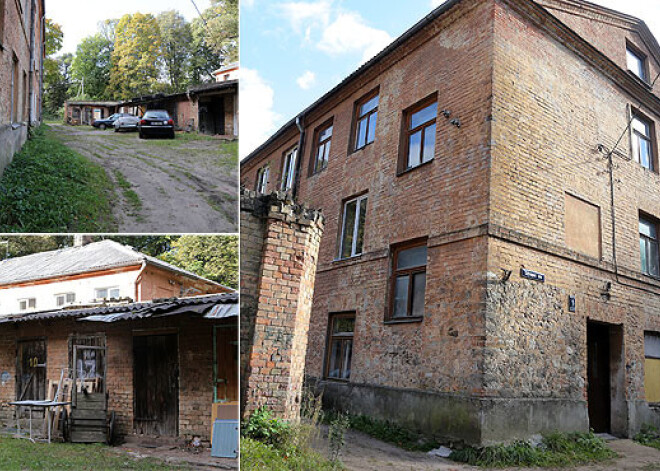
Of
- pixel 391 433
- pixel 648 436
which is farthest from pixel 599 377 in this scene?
pixel 391 433

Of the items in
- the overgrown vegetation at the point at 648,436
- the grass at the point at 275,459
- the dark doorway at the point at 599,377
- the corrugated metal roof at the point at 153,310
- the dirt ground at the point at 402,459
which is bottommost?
the dirt ground at the point at 402,459

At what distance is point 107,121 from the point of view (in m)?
4.67

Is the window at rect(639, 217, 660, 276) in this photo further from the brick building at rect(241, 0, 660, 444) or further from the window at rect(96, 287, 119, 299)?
the window at rect(96, 287, 119, 299)

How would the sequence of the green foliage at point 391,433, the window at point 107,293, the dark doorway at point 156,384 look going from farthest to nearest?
the dark doorway at point 156,384
the window at point 107,293
the green foliage at point 391,433

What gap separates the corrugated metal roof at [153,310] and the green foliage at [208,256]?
14.3 inches

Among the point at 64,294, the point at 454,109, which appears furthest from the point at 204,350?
the point at 454,109

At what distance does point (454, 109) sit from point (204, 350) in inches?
241

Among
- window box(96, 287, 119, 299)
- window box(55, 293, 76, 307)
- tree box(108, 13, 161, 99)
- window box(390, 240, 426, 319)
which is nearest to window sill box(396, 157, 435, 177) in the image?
window box(390, 240, 426, 319)

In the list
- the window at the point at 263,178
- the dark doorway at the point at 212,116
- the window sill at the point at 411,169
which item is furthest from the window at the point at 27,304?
the window at the point at 263,178

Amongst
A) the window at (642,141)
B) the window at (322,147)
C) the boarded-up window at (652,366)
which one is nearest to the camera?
the boarded-up window at (652,366)

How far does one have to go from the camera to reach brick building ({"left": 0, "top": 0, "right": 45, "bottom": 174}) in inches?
195

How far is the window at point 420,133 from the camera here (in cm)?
1096

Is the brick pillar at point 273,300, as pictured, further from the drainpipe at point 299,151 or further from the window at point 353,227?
the drainpipe at point 299,151

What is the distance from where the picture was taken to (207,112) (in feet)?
15.3
